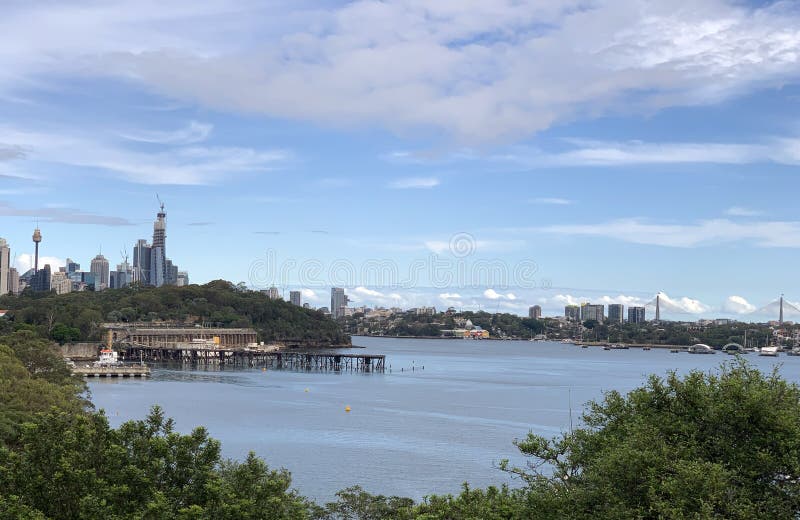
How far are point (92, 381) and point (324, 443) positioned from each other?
179 ft

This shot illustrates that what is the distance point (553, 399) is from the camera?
8706 cm

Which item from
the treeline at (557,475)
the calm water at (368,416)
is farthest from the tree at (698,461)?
the calm water at (368,416)

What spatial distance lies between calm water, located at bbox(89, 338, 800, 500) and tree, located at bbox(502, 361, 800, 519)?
2065 cm

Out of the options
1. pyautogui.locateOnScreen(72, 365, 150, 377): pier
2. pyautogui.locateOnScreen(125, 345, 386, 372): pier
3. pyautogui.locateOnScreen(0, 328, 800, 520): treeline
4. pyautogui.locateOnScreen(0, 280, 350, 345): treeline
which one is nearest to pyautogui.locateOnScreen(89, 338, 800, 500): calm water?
pyautogui.locateOnScreen(72, 365, 150, 377): pier

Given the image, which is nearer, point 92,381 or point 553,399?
point 553,399

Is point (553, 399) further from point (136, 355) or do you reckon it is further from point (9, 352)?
point (136, 355)

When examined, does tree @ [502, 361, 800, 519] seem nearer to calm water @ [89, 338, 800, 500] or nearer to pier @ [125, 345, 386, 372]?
calm water @ [89, 338, 800, 500]

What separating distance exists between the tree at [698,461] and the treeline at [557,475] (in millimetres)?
32

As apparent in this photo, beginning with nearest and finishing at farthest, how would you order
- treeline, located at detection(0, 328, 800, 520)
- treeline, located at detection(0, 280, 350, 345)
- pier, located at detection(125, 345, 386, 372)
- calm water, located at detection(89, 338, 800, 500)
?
treeline, located at detection(0, 328, 800, 520), calm water, located at detection(89, 338, 800, 500), pier, located at detection(125, 345, 386, 372), treeline, located at detection(0, 280, 350, 345)

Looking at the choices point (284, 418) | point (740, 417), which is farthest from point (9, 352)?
point (740, 417)

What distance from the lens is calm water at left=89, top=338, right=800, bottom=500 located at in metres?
45.8

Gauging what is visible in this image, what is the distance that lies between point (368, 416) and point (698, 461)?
52.6 m

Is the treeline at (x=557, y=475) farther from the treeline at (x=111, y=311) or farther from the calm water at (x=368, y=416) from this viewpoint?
the treeline at (x=111, y=311)

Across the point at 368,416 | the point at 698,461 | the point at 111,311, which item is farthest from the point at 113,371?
the point at 698,461
